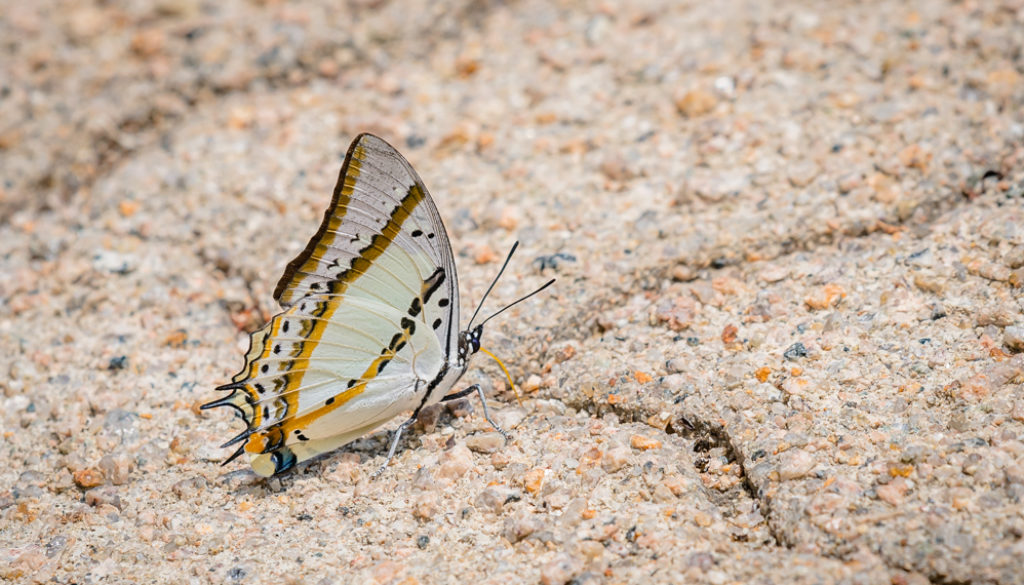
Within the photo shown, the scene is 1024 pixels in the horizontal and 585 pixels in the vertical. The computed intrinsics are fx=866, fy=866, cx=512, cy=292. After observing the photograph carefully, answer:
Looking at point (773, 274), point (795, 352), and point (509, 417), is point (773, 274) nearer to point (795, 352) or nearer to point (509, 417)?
point (795, 352)

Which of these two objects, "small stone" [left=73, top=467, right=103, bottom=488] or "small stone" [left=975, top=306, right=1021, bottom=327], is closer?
"small stone" [left=975, top=306, right=1021, bottom=327]

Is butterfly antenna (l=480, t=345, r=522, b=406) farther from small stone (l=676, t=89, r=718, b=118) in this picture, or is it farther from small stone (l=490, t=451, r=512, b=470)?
small stone (l=676, t=89, r=718, b=118)

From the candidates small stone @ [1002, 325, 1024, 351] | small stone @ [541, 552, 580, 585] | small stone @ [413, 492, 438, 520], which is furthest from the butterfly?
small stone @ [1002, 325, 1024, 351]

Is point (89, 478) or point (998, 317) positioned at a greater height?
point (998, 317)

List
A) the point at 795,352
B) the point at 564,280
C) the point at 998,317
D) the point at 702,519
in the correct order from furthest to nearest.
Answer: the point at 564,280
the point at 795,352
the point at 998,317
the point at 702,519

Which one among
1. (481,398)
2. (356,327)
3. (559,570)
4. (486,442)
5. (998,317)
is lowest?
(559,570)

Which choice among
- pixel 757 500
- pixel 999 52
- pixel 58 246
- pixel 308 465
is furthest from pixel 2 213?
pixel 999 52

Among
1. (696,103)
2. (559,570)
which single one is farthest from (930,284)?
(559,570)

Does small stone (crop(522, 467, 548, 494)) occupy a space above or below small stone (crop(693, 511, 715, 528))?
above
